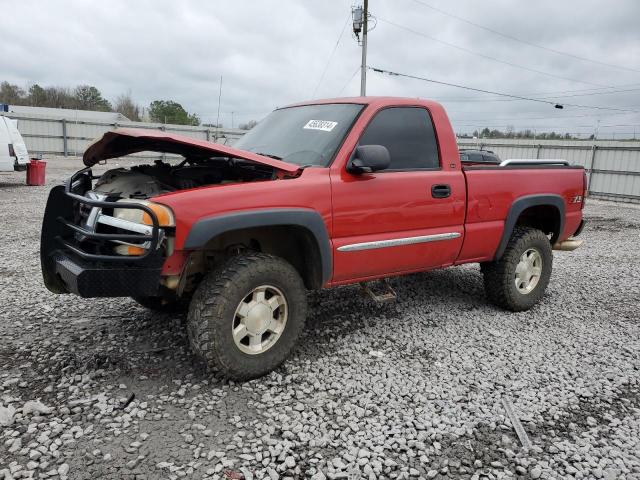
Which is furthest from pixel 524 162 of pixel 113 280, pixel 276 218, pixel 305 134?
pixel 113 280

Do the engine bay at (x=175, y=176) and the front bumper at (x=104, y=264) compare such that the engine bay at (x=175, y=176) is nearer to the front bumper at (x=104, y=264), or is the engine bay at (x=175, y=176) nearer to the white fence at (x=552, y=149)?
the front bumper at (x=104, y=264)

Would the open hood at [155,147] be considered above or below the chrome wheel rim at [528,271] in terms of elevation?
above

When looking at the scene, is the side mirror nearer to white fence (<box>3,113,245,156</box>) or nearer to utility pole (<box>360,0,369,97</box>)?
utility pole (<box>360,0,369,97</box>)

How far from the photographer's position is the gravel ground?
8.17ft

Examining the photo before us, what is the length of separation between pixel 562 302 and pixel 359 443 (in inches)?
141

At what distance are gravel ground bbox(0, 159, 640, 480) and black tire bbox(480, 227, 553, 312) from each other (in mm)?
173

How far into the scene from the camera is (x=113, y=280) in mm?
2838

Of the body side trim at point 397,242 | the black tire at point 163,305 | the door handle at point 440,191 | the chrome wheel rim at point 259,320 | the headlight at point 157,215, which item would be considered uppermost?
the door handle at point 440,191

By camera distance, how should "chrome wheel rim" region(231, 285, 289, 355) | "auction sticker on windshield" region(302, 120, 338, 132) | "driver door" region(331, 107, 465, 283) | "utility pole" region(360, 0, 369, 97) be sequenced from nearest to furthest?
"chrome wheel rim" region(231, 285, 289, 355), "driver door" region(331, 107, 465, 283), "auction sticker on windshield" region(302, 120, 338, 132), "utility pole" region(360, 0, 369, 97)

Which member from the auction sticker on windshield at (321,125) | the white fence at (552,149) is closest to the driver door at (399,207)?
the auction sticker on windshield at (321,125)

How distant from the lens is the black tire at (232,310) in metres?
3.00

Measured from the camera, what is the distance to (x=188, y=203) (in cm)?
288

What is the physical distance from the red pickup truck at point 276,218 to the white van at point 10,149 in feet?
37.5

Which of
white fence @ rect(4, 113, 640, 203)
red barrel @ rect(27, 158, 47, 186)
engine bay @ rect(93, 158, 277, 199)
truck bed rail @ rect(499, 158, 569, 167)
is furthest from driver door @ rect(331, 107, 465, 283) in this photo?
red barrel @ rect(27, 158, 47, 186)
